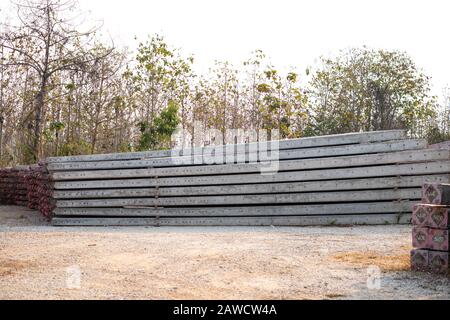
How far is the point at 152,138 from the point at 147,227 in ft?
26.9

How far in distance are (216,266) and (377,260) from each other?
2.03 metres

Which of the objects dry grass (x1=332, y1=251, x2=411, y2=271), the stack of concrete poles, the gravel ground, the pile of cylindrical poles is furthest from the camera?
the pile of cylindrical poles

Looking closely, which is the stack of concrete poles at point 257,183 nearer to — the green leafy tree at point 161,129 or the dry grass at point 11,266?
the dry grass at point 11,266

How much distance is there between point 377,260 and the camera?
6930 millimetres

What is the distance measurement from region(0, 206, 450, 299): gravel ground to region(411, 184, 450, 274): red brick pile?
201 millimetres

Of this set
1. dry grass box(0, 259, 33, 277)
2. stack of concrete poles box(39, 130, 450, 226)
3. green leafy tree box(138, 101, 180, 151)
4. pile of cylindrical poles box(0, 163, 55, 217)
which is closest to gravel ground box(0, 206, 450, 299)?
dry grass box(0, 259, 33, 277)

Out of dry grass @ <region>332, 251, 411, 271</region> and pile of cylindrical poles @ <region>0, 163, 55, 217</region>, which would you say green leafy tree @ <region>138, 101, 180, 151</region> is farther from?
dry grass @ <region>332, 251, 411, 271</region>

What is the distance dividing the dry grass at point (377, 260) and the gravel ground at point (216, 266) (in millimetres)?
12

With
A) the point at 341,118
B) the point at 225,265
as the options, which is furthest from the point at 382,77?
the point at 225,265

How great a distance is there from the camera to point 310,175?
11461 mm

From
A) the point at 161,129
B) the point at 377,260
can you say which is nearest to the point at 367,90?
the point at 161,129

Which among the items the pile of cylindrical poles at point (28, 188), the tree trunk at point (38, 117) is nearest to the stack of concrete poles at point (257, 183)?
the pile of cylindrical poles at point (28, 188)

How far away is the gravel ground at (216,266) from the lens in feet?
17.1

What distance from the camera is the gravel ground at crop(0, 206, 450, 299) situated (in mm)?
5207
